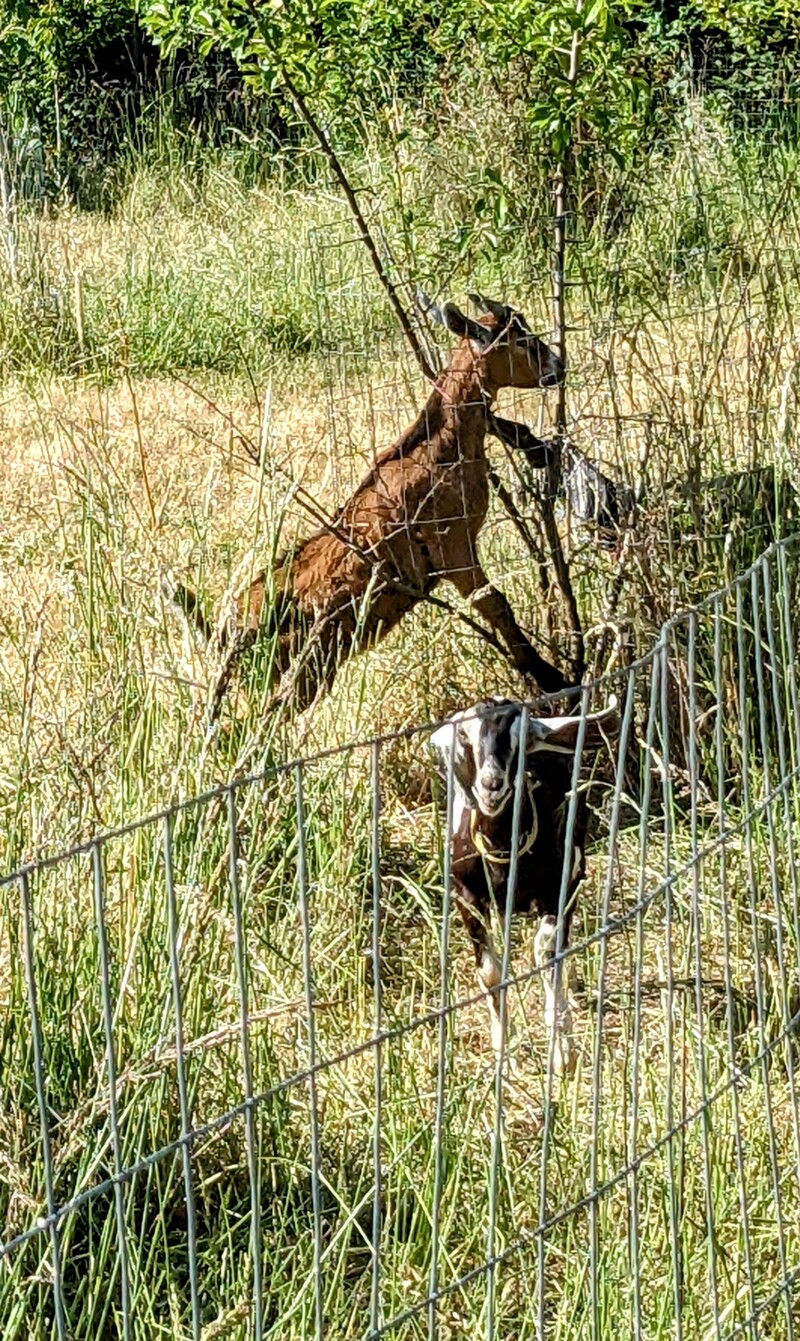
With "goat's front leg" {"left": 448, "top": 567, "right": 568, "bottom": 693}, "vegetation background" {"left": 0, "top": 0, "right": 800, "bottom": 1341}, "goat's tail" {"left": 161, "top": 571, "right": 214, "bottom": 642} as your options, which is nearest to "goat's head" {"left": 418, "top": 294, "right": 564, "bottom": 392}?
"vegetation background" {"left": 0, "top": 0, "right": 800, "bottom": 1341}

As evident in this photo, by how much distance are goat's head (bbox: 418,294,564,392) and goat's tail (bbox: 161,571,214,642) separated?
40.5 inches

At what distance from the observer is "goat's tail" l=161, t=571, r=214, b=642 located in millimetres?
3859

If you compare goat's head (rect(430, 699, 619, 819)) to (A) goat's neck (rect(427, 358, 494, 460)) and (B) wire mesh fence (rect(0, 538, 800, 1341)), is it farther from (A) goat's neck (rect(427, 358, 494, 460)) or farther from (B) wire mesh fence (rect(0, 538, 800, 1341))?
(A) goat's neck (rect(427, 358, 494, 460))

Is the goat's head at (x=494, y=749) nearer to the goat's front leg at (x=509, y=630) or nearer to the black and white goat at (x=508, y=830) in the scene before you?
the black and white goat at (x=508, y=830)

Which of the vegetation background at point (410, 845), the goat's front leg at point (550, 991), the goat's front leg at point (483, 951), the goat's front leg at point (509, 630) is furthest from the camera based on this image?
the goat's front leg at point (509, 630)

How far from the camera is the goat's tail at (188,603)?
3859 mm

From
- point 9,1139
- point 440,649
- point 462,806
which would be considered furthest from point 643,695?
point 9,1139

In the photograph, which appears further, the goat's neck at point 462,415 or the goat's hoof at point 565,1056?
the goat's neck at point 462,415

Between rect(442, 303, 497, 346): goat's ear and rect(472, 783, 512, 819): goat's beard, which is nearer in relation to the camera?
rect(472, 783, 512, 819): goat's beard

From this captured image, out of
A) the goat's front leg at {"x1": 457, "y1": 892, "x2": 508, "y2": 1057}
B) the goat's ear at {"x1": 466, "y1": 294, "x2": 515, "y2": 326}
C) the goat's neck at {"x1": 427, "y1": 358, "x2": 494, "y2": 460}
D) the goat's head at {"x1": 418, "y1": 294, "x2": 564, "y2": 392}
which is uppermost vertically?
the goat's ear at {"x1": 466, "y1": 294, "x2": 515, "y2": 326}

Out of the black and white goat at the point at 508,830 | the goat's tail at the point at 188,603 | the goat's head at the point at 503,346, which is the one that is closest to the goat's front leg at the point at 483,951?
the black and white goat at the point at 508,830

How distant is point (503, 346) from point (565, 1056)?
1.95 metres

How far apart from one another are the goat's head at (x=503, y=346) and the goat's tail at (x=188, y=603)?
1.03 meters

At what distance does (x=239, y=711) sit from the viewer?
14.6 ft
